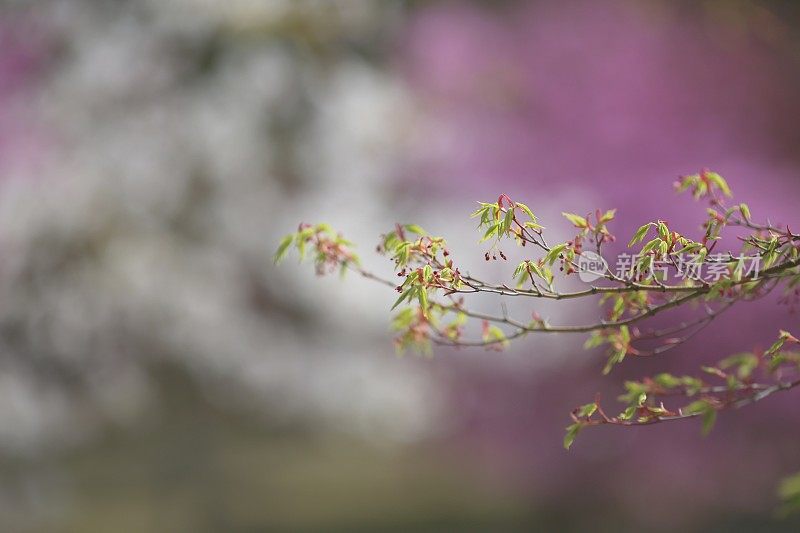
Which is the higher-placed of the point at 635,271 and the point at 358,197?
the point at 358,197

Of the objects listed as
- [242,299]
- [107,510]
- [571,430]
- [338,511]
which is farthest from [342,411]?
[571,430]

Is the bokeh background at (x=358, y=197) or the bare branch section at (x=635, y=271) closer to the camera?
the bare branch section at (x=635, y=271)

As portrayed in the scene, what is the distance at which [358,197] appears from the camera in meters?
3.46

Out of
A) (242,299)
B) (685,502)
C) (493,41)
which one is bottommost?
(685,502)

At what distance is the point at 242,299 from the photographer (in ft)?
12.6

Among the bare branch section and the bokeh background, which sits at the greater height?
the bokeh background

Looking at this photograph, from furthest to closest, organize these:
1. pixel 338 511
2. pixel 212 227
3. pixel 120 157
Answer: pixel 338 511
pixel 212 227
pixel 120 157

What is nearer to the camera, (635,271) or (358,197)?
(635,271)

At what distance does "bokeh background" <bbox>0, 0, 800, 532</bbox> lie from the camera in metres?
2.64

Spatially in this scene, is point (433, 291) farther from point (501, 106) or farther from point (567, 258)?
point (501, 106)

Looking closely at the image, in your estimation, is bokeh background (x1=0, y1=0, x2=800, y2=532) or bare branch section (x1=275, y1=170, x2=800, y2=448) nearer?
bare branch section (x1=275, y1=170, x2=800, y2=448)

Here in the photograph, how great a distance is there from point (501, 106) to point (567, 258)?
2.31 m

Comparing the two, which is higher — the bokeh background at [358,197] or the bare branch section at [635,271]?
the bokeh background at [358,197]

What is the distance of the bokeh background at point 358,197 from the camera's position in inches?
104
